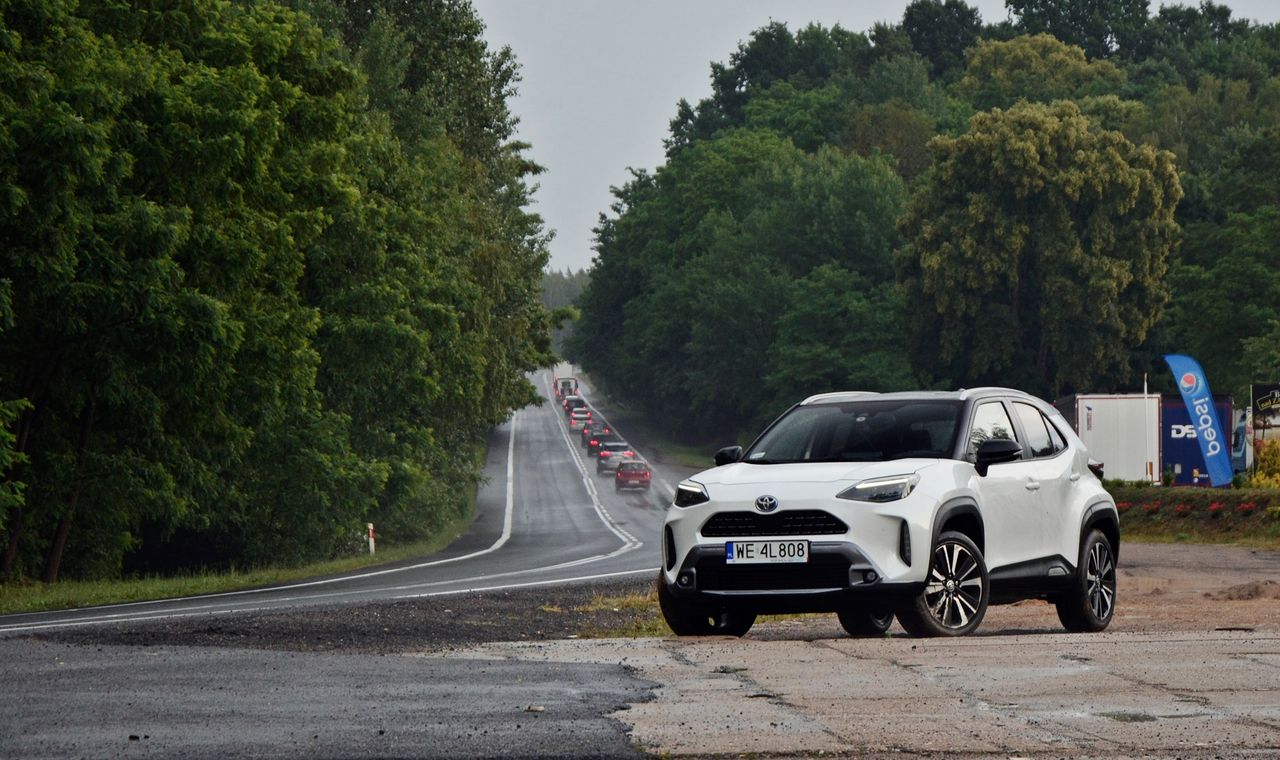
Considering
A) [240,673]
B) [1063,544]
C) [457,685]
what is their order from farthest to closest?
[1063,544] → [240,673] → [457,685]

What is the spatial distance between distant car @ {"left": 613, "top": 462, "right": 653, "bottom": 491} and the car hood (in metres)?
70.3

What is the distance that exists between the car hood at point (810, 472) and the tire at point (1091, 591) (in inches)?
74.4

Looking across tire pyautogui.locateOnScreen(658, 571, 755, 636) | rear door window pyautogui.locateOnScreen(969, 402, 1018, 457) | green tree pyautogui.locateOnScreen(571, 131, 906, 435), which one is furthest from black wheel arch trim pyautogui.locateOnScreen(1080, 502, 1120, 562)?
green tree pyautogui.locateOnScreen(571, 131, 906, 435)

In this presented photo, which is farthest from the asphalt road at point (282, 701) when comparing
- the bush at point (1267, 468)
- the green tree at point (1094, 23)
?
the green tree at point (1094, 23)

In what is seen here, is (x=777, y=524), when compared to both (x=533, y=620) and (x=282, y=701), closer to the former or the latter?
(x=282, y=701)

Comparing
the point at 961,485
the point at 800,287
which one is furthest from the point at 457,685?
the point at 800,287

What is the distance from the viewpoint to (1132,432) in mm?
47688

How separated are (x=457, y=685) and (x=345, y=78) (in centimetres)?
3250

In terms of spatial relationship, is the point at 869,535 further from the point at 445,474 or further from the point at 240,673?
the point at 445,474

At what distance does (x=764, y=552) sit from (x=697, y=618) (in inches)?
44.1

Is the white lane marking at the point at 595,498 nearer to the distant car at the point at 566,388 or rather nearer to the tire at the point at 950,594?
the distant car at the point at 566,388

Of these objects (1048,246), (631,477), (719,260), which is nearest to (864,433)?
(1048,246)

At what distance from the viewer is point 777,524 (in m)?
12.4

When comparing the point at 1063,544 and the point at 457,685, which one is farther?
the point at 1063,544
